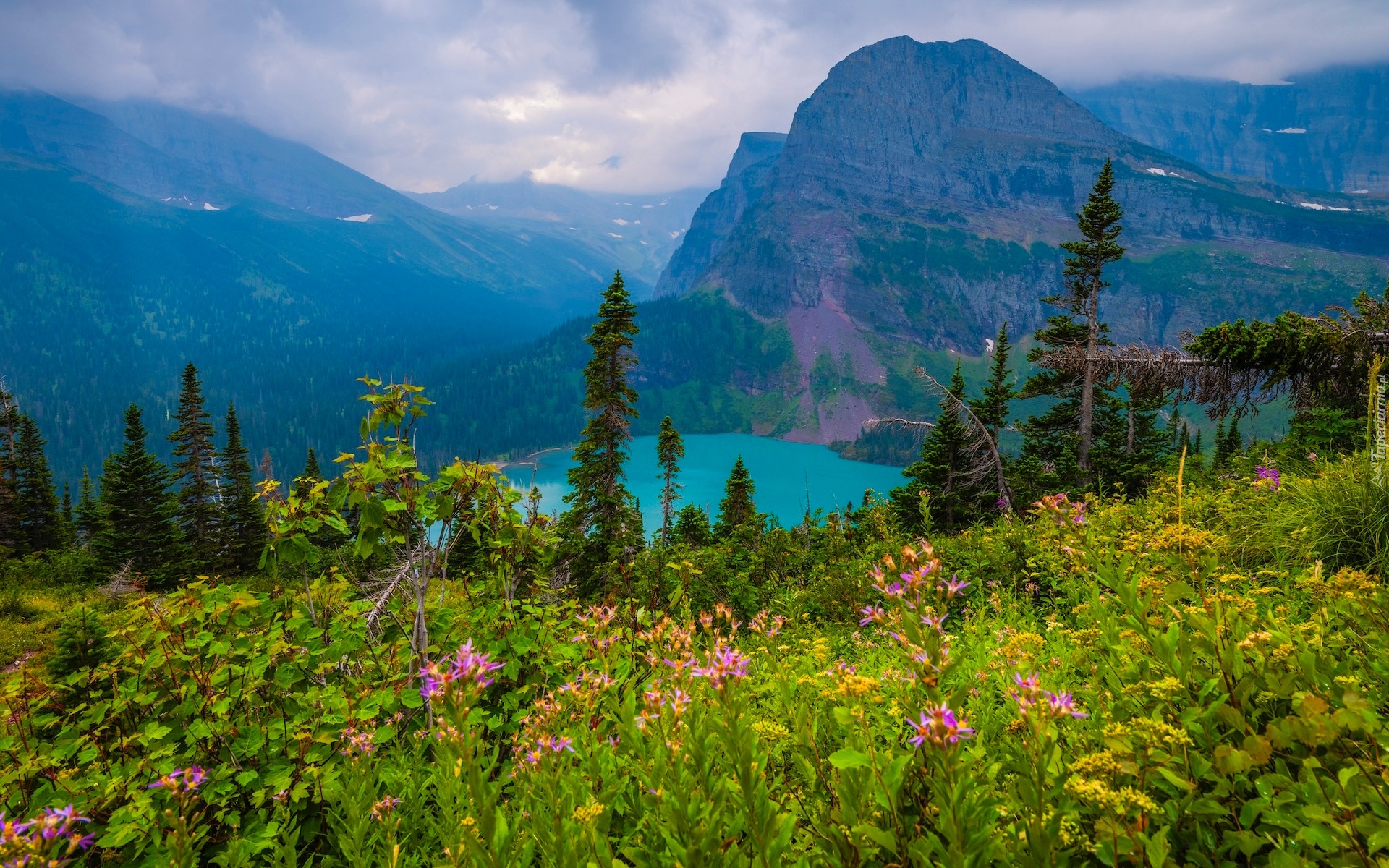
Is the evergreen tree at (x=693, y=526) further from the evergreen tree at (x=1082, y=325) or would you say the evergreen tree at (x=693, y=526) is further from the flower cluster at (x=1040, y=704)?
the flower cluster at (x=1040, y=704)

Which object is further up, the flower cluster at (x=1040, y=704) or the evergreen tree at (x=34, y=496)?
the flower cluster at (x=1040, y=704)

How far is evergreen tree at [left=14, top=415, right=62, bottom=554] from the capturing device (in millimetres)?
36125

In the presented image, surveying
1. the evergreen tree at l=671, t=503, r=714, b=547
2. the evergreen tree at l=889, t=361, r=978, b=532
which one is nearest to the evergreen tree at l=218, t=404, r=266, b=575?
the evergreen tree at l=671, t=503, r=714, b=547

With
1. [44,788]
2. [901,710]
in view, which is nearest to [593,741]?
[901,710]

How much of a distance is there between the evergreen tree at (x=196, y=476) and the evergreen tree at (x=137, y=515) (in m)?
1.05

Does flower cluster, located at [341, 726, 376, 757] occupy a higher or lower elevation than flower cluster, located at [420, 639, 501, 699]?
lower

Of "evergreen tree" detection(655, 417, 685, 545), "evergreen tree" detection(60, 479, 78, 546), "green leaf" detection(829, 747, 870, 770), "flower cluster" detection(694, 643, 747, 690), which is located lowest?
"evergreen tree" detection(60, 479, 78, 546)

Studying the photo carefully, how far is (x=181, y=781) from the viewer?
7.07ft

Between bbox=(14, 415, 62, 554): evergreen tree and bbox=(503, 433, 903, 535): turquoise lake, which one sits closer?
bbox=(14, 415, 62, 554): evergreen tree

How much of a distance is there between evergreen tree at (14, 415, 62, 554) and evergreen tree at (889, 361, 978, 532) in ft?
163

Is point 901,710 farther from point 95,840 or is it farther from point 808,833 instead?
point 95,840

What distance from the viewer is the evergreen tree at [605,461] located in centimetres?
2123

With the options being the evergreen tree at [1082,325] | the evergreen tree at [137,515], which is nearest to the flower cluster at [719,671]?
the evergreen tree at [1082,325]

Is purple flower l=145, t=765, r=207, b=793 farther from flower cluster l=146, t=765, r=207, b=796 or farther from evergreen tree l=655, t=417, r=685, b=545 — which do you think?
evergreen tree l=655, t=417, r=685, b=545
